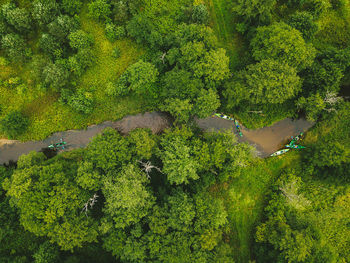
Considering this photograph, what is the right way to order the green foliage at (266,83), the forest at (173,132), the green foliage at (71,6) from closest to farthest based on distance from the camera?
the forest at (173,132) → the green foliage at (266,83) → the green foliage at (71,6)

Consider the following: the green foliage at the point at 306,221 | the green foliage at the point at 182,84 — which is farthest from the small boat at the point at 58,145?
the green foliage at the point at 306,221

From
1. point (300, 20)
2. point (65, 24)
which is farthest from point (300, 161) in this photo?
point (65, 24)

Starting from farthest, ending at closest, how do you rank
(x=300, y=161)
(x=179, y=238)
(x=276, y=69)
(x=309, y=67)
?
(x=300, y=161) < (x=309, y=67) < (x=276, y=69) < (x=179, y=238)

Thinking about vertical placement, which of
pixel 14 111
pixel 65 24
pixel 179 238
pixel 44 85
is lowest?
pixel 179 238

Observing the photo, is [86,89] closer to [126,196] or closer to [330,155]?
[126,196]

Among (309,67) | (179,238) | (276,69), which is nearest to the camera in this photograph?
(179,238)

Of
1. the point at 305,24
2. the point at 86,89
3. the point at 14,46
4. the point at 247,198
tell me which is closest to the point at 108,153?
the point at 86,89

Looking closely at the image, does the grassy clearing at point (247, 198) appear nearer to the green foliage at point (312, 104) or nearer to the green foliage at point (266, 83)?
the green foliage at point (312, 104)

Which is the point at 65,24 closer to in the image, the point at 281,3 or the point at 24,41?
the point at 24,41
